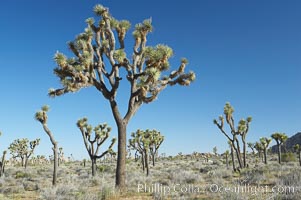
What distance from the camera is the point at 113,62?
1161cm

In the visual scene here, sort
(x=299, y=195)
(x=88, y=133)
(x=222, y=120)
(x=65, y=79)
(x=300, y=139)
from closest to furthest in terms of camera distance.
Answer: (x=299, y=195) < (x=65, y=79) < (x=88, y=133) < (x=222, y=120) < (x=300, y=139)

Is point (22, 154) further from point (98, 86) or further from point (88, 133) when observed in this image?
point (98, 86)

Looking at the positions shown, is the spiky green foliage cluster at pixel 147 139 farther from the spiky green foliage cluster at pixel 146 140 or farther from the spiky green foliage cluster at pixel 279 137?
the spiky green foliage cluster at pixel 279 137

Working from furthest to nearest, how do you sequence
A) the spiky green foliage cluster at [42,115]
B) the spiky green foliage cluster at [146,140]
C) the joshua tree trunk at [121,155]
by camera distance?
1. the spiky green foliage cluster at [146,140]
2. the spiky green foliage cluster at [42,115]
3. the joshua tree trunk at [121,155]

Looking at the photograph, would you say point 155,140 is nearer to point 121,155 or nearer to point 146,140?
point 146,140

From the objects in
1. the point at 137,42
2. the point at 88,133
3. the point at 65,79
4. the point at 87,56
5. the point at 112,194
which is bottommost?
the point at 112,194

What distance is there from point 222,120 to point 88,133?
9.91 metres

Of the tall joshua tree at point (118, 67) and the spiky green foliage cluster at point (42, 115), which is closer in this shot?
the tall joshua tree at point (118, 67)

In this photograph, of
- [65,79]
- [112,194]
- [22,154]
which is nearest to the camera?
[112,194]

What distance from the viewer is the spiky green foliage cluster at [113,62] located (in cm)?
1095

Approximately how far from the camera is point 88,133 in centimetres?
2017

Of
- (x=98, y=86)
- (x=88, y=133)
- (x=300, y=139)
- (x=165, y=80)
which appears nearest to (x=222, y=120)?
(x=88, y=133)

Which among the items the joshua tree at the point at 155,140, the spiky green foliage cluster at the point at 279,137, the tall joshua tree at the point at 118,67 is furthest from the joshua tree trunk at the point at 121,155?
the spiky green foliage cluster at the point at 279,137

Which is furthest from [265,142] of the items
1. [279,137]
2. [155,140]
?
[155,140]
